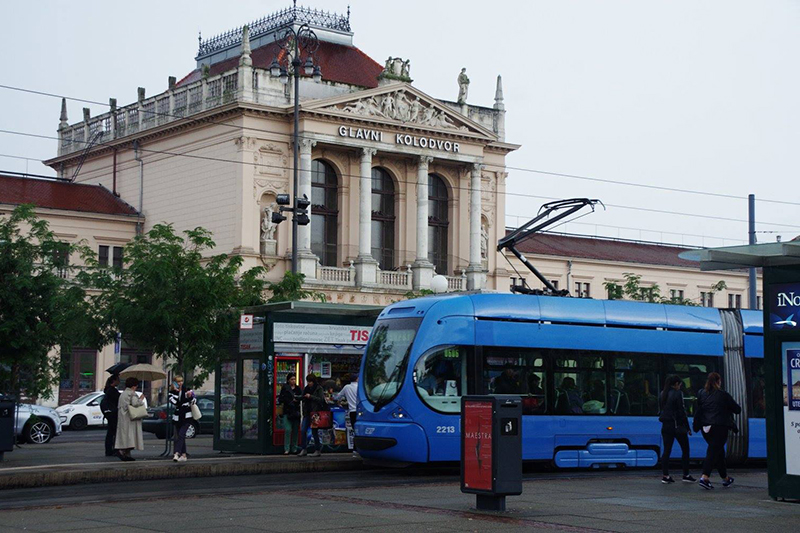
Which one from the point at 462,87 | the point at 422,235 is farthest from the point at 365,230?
the point at 462,87

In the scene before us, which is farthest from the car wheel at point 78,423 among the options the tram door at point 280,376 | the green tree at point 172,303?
the tram door at point 280,376

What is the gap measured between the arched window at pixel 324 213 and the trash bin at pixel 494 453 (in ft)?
162

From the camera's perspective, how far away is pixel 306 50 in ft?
231

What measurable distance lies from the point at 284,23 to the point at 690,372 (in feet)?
164

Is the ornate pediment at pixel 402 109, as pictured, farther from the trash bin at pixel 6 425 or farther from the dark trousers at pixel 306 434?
the trash bin at pixel 6 425

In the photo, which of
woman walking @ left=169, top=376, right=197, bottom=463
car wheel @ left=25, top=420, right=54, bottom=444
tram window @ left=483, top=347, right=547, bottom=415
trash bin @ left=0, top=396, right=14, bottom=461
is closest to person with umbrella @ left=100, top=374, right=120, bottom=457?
woman walking @ left=169, top=376, right=197, bottom=463

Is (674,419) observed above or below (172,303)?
below

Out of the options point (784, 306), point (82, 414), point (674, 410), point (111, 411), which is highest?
point (784, 306)

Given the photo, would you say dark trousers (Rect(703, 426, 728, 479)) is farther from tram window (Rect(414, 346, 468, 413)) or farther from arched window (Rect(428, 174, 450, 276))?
arched window (Rect(428, 174, 450, 276))

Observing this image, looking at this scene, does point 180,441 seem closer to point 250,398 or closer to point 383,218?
point 250,398

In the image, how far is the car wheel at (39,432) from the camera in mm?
34750

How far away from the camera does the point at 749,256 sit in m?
17.6

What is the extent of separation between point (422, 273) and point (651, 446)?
134ft

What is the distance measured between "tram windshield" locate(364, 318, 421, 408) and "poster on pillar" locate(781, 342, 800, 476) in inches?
294
